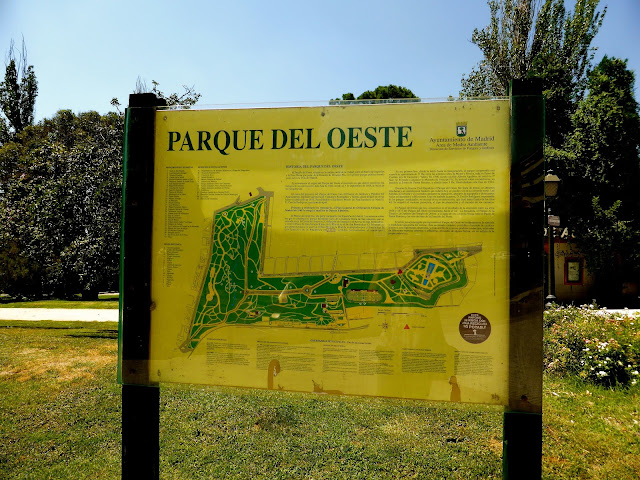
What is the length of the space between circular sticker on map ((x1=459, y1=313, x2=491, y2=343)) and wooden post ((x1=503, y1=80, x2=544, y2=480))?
13 centimetres

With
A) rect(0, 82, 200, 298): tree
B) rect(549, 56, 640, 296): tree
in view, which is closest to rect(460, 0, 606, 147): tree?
rect(549, 56, 640, 296): tree

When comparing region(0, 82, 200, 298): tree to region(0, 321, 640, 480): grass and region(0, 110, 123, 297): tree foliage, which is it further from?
region(0, 321, 640, 480): grass

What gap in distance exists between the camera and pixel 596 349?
19.7 feet

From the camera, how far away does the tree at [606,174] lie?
62.2 feet

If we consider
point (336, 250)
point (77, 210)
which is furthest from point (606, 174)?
point (336, 250)

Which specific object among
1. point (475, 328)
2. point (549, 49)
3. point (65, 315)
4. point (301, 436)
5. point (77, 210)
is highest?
point (549, 49)

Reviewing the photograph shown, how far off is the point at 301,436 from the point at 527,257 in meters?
3.02

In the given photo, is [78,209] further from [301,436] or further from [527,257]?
[527,257]

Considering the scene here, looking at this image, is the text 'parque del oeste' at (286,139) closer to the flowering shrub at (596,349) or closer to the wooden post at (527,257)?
the wooden post at (527,257)

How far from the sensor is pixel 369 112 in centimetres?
256

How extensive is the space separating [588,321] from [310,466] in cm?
540

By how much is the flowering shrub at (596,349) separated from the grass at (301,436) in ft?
0.94

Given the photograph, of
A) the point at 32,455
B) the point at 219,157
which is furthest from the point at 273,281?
the point at 32,455

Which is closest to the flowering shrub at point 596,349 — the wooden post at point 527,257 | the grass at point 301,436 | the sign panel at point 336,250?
the grass at point 301,436
